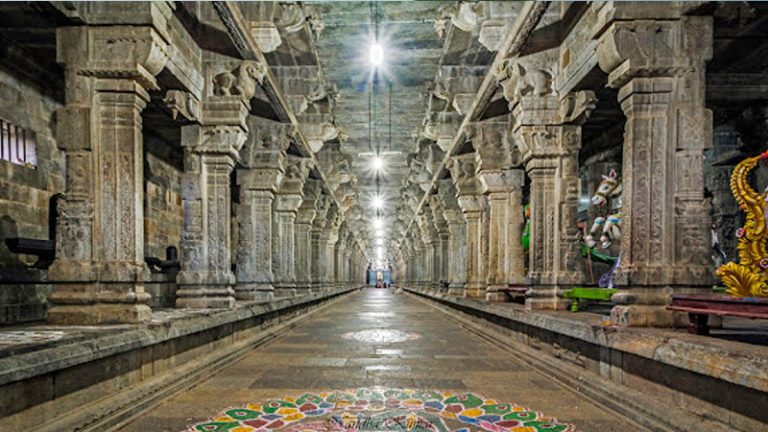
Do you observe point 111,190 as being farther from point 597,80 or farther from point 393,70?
point 393,70

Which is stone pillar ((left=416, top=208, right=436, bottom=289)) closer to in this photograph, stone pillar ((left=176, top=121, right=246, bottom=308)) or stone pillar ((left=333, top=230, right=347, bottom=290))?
stone pillar ((left=333, top=230, right=347, bottom=290))

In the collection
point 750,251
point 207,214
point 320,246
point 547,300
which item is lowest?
point 547,300

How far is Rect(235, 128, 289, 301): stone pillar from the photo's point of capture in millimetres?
10859

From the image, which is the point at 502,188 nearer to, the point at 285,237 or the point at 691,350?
the point at 285,237

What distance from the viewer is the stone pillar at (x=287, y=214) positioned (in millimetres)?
13844

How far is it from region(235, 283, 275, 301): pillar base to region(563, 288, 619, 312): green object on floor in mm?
6293

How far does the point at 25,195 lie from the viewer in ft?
23.1

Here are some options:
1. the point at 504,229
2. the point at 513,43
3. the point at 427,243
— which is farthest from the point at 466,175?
the point at 427,243

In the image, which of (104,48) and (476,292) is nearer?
(104,48)

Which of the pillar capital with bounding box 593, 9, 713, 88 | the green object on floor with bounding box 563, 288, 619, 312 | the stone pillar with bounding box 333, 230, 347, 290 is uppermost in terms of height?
the pillar capital with bounding box 593, 9, 713, 88

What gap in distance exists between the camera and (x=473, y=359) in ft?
20.3

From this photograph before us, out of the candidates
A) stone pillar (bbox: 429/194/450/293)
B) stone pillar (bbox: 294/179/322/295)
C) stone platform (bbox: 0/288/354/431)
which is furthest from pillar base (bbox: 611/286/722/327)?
stone pillar (bbox: 294/179/322/295)

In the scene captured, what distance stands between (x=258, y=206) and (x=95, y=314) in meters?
6.28

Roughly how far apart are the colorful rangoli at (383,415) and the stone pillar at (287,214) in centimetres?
975
